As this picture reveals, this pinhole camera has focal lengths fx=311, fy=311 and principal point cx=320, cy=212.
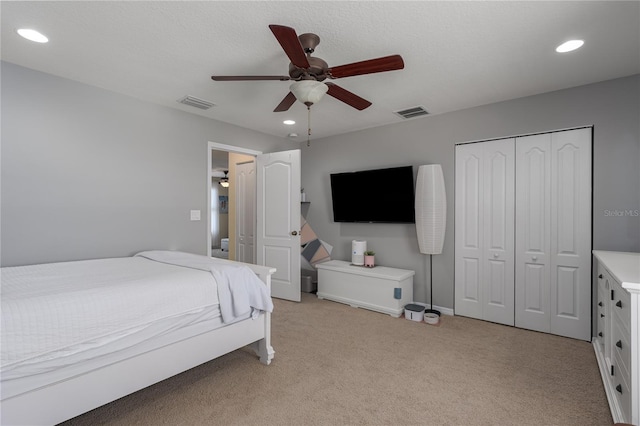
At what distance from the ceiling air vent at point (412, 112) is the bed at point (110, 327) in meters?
2.49

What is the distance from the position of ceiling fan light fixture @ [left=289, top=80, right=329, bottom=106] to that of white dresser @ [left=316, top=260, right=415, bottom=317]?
2358mm

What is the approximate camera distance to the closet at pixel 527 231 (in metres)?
2.95

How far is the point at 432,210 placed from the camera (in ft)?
11.6

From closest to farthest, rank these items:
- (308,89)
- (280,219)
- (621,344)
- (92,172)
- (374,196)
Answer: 1. (621,344)
2. (308,89)
3. (92,172)
4. (374,196)
5. (280,219)

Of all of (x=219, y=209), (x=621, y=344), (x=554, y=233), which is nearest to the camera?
(x=621, y=344)

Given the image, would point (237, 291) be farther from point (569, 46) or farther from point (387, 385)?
point (569, 46)

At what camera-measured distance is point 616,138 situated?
9.08 feet

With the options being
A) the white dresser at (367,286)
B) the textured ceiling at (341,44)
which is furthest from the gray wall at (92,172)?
the white dresser at (367,286)

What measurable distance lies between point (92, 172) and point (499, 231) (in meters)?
4.17

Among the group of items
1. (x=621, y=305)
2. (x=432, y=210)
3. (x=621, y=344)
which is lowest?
(x=621, y=344)

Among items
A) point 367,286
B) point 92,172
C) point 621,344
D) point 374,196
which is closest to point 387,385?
point 621,344

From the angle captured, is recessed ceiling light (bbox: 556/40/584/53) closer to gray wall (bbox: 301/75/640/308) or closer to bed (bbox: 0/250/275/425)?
gray wall (bbox: 301/75/640/308)

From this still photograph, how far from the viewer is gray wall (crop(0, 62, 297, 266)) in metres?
2.54

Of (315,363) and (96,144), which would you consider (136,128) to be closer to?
(96,144)
